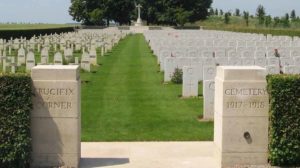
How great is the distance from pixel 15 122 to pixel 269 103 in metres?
2.87

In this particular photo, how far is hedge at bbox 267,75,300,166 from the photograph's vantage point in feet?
21.8

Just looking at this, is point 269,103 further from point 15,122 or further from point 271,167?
point 15,122

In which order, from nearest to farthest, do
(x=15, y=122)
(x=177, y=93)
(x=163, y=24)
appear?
(x=15, y=122) < (x=177, y=93) < (x=163, y=24)

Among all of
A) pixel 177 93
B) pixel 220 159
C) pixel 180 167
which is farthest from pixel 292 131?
pixel 177 93

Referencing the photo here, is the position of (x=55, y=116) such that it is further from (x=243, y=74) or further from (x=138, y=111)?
(x=138, y=111)

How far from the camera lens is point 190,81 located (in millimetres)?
13023

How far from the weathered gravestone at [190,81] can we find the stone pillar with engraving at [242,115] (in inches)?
229

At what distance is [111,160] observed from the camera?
7.24m

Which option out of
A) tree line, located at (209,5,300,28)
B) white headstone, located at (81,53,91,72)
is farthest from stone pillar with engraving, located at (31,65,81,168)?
tree line, located at (209,5,300,28)

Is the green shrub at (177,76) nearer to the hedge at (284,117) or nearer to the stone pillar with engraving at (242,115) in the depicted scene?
the stone pillar with engraving at (242,115)

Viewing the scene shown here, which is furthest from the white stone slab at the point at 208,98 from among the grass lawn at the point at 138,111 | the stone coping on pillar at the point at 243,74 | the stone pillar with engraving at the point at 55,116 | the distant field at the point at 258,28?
the distant field at the point at 258,28

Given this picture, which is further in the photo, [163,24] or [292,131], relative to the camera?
[163,24]

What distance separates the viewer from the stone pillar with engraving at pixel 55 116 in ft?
21.7

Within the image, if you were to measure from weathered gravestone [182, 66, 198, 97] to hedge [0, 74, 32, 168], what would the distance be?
6675mm
